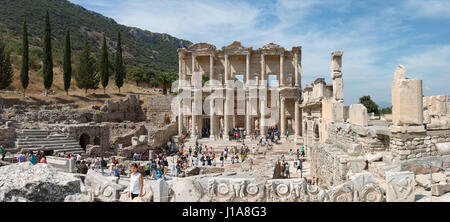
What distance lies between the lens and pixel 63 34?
8450cm

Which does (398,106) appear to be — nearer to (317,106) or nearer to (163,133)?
(317,106)

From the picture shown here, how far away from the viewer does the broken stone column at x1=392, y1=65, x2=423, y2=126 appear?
814cm

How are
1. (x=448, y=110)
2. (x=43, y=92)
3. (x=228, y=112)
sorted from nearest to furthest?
(x=448, y=110) < (x=228, y=112) < (x=43, y=92)

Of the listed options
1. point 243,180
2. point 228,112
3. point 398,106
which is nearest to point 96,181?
point 243,180

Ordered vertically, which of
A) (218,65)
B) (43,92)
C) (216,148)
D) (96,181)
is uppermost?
(218,65)

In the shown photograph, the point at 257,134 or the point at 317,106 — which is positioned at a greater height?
the point at 317,106

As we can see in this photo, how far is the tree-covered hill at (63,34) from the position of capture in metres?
68.0

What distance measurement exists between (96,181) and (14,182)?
147cm

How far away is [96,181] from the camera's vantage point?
643 centimetres

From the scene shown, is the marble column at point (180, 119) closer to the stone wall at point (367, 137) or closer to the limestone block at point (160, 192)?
the stone wall at point (367, 137)

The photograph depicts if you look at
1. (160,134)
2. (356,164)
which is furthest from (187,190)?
(160,134)
